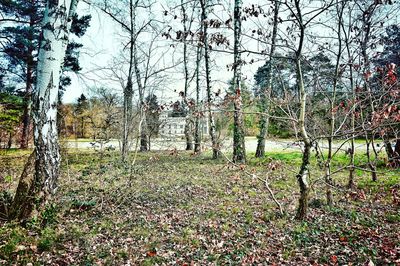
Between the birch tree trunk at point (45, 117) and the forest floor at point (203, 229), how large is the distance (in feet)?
1.03

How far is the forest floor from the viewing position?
3.46 m

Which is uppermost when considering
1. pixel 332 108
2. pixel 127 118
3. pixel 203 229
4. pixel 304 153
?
pixel 127 118

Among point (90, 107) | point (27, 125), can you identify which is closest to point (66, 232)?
point (27, 125)

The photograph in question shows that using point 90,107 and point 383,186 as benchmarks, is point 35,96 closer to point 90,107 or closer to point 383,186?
point 383,186

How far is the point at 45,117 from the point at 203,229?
3.09 meters

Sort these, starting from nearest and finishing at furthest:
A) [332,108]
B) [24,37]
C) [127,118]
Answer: [332,108], [127,118], [24,37]

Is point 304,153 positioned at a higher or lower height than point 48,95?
lower

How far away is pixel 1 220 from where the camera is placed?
4.01m

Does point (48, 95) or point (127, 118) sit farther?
point (127, 118)

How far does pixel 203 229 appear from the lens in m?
4.38

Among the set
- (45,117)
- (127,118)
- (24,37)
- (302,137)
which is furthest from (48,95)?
(24,37)

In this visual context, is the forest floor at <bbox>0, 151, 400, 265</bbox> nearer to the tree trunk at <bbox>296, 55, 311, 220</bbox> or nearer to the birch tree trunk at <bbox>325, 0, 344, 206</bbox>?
the tree trunk at <bbox>296, 55, 311, 220</bbox>

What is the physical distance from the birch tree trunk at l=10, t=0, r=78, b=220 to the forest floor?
0.32 m

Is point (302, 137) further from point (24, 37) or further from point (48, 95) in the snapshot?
point (24, 37)
